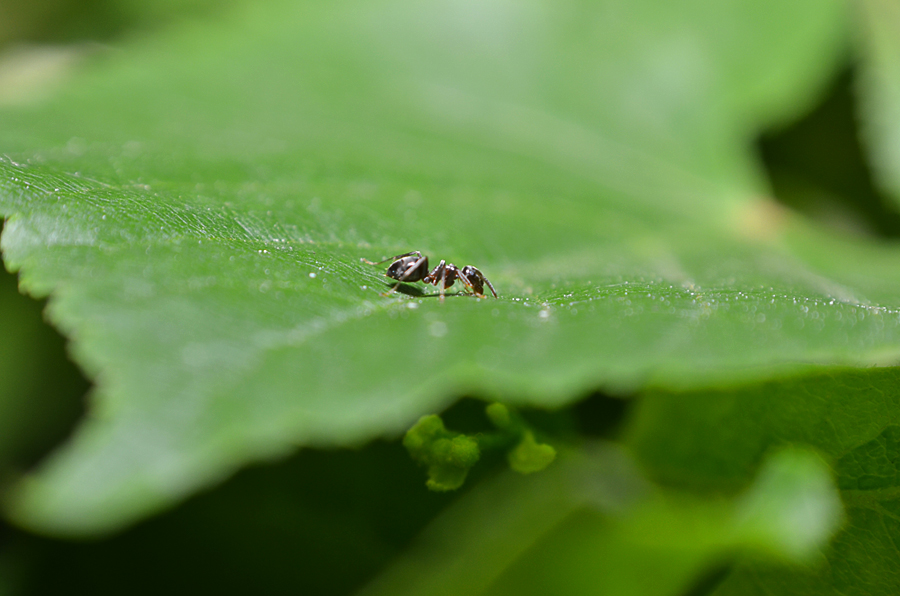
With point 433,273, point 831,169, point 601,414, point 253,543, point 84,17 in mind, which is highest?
point 831,169

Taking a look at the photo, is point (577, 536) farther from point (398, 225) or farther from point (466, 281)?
point (398, 225)

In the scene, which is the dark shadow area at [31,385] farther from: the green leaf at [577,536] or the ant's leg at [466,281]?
the ant's leg at [466,281]

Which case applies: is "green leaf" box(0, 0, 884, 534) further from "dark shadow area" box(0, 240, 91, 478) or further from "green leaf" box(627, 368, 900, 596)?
"dark shadow area" box(0, 240, 91, 478)

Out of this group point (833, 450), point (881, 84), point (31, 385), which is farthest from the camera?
point (881, 84)

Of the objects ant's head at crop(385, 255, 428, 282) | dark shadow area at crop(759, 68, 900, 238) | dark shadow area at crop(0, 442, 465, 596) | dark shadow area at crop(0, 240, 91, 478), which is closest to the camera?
ant's head at crop(385, 255, 428, 282)

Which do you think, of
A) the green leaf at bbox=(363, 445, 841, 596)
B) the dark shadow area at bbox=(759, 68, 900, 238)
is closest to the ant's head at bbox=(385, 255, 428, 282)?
the green leaf at bbox=(363, 445, 841, 596)

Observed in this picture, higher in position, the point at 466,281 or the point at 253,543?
the point at 466,281

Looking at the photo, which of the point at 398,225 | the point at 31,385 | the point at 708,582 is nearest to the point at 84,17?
the point at 31,385

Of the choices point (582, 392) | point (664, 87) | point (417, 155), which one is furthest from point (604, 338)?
point (664, 87)
